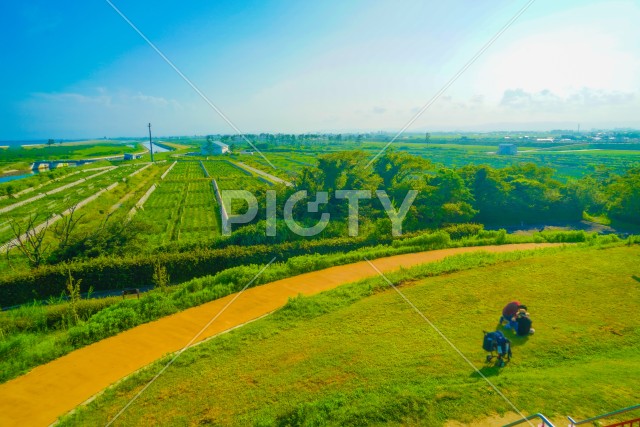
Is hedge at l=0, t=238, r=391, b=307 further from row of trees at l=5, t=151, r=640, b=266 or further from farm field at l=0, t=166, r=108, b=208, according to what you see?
farm field at l=0, t=166, r=108, b=208

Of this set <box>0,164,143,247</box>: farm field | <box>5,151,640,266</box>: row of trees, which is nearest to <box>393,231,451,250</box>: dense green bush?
<box>5,151,640,266</box>: row of trees

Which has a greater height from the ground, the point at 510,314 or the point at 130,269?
the point at 510,314

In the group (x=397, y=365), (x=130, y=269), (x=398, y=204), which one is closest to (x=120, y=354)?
(x=130, y=269)

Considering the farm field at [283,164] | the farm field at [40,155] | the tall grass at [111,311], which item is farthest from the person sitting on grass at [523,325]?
the farm field at [40,155]

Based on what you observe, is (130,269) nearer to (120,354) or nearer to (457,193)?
(120,354)

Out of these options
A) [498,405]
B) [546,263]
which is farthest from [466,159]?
[498,405]

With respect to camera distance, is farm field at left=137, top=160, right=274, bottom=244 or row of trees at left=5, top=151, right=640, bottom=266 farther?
farm field at left=137, top=160, right=274, bottom=244
